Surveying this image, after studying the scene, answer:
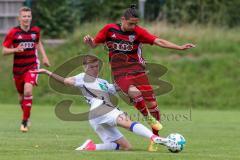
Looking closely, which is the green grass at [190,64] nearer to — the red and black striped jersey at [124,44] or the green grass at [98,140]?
the green grass at [98,140]

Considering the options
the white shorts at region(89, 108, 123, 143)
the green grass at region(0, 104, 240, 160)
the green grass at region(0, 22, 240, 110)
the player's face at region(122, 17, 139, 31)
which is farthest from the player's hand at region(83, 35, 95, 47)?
the green grass at region(0, 22, 240, 110)

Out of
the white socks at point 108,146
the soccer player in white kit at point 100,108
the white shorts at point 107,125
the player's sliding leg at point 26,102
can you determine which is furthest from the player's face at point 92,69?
the player's sliding leg at point 26,102

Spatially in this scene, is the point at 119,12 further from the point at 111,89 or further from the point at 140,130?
the point at 140,130

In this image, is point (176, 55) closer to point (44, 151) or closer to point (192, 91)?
point (192, 91)

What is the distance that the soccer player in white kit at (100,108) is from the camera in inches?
458

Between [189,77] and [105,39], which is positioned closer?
[105,39]

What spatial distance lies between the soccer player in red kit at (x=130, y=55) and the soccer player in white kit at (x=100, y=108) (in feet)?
2.73

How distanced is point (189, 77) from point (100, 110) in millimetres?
15508

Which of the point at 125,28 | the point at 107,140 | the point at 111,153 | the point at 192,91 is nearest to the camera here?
the point at 111,153

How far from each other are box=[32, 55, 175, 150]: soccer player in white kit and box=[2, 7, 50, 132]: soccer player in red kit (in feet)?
12.9

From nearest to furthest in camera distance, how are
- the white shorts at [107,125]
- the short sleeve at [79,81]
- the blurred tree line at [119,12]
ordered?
the white shorts at [107,125] → the short sleeve at [79,81] → the blurred tree line at [119,12]

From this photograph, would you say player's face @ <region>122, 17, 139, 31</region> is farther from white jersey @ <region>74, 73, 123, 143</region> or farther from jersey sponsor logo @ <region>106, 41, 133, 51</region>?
white jersey @ <region>74, 73, 123, 143</region>

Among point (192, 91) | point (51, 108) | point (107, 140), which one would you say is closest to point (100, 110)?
point (107, 140)

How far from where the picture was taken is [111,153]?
11.3m
